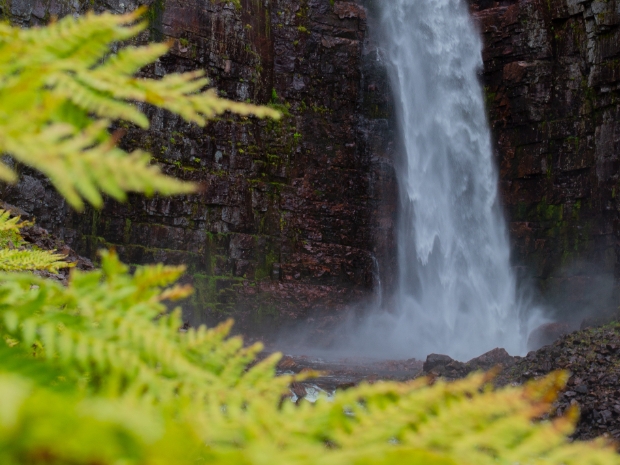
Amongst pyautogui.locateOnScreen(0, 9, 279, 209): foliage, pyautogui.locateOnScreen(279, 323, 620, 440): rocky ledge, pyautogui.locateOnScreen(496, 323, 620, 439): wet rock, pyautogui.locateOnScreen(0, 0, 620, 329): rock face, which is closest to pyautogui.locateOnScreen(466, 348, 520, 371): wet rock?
pyautogui.locateOnScreen(279, 323, 620, 440): rocky ledge

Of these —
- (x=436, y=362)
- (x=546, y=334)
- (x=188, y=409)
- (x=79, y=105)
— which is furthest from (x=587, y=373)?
(x=79, y=105)

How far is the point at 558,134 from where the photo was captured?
19453 mm

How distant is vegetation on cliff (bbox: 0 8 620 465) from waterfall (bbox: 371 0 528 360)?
1917cm

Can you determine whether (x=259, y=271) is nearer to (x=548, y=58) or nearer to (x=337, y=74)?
(x=337, y=74)

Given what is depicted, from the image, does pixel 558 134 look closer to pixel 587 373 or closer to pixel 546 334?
pixel 546 334

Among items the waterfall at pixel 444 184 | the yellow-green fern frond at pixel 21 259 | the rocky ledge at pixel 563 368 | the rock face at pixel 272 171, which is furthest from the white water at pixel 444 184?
the yellow-green fern frond at pixel 21 259

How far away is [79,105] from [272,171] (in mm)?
18847

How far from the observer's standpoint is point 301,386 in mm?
10781

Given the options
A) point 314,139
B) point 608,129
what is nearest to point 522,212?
point 608,129

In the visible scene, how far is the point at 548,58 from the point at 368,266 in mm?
10878

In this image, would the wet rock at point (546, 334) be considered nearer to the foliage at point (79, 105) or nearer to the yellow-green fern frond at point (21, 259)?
the yellow-green fern frond at point (21, 259)

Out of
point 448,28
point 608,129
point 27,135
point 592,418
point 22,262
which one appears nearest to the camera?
point 27,135

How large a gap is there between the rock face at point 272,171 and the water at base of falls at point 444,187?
0.95 meters

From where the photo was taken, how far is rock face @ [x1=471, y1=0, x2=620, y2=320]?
17812 mm
